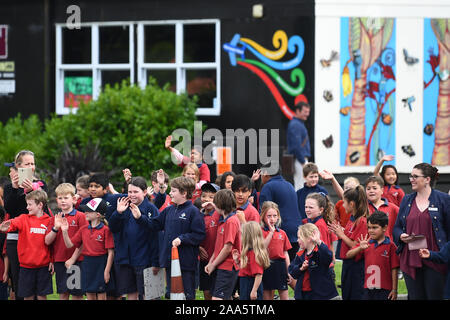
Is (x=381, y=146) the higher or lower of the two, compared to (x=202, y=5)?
lower

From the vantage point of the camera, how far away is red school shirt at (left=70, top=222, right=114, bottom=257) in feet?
28.3

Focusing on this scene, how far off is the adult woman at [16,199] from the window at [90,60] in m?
7.36

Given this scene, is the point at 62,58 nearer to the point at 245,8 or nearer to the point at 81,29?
Answer: the point at 81,29

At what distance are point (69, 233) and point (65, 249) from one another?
21 cm

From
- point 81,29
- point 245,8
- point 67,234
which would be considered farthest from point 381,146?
point 67,234

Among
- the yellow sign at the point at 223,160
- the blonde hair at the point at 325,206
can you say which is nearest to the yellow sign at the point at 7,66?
the yellow sign at the point at 223,160

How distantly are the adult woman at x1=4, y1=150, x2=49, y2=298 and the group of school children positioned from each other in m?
0.01

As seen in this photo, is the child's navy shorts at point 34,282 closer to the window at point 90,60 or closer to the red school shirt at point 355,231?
the red school shirt at point 355,231

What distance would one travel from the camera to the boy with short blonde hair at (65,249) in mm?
8695

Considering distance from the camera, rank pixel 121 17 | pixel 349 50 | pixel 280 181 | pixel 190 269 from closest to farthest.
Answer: pixel 190 269, pixel 280 181, pixel 349 50, pixel 121 17

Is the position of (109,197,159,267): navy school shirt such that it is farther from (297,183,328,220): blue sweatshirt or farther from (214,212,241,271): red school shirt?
(297,183,328,220): blue sweatshirt

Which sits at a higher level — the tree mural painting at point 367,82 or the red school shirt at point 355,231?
the tree mural painting at point 367,82

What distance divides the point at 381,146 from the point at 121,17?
6.22m

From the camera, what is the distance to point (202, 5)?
15.8m
